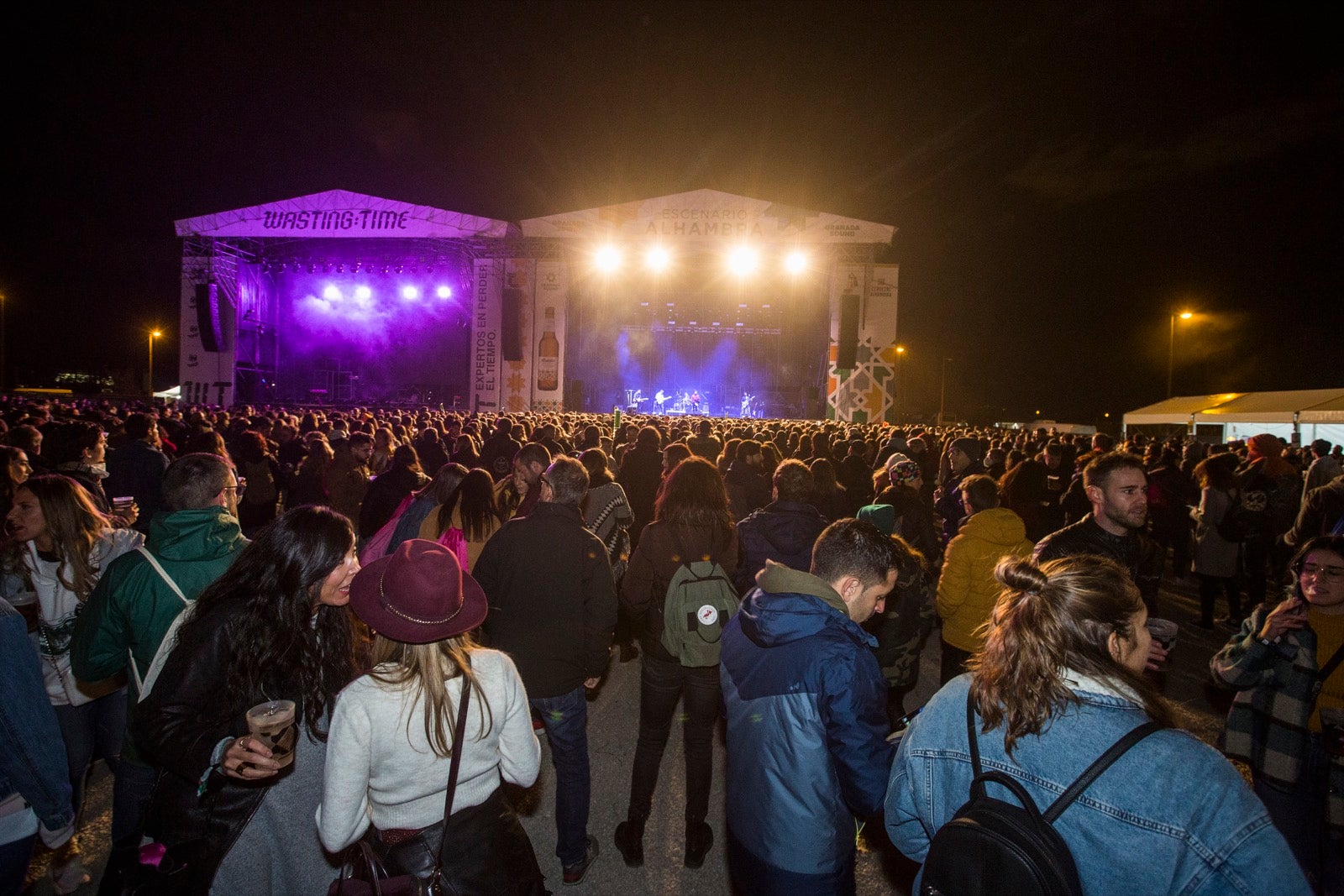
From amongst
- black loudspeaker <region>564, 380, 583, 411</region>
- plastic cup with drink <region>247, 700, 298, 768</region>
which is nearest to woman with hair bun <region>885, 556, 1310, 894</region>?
plastic cup with drink <region>247, 700, 298, 768</region>

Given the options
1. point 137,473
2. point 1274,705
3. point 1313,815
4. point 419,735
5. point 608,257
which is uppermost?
point 608,257

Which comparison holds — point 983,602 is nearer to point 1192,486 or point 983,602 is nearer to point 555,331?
point 1192,486

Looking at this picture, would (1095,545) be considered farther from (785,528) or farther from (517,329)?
(517,329)

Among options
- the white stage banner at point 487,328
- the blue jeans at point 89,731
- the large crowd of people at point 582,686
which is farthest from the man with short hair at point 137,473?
the white stage banner at point 487,328

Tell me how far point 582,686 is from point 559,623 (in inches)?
14.2

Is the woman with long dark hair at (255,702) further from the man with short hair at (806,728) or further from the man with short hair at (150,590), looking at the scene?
the man with short hair at (806,728)

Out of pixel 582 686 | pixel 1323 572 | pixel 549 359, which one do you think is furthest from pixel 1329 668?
pixel 549 359

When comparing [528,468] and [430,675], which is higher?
[528,468]

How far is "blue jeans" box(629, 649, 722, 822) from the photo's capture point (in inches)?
120

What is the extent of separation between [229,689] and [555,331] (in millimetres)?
27506

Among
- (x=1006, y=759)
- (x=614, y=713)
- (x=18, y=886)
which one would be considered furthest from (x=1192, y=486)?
(x=18, y=886)

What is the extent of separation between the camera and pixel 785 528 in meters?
3.19

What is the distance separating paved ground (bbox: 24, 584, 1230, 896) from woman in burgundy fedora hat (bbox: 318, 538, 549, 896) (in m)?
1.51

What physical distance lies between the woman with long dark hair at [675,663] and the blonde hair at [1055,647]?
1.79 metres
